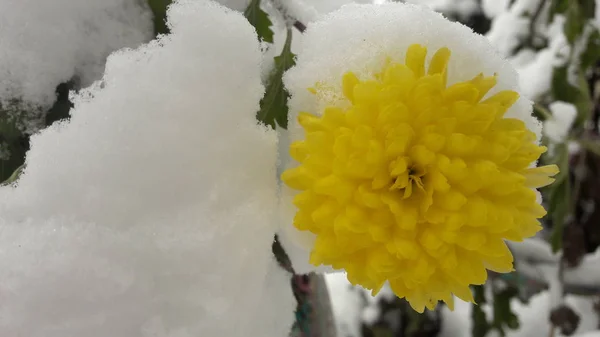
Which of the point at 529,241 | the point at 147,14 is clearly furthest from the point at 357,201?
the point at 529,241

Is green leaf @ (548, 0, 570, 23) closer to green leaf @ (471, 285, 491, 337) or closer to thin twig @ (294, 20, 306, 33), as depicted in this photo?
green leaf @ (471, 285, 491, 337)

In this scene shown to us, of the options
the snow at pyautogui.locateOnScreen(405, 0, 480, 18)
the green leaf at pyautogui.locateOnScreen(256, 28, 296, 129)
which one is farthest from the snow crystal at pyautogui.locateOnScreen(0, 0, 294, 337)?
the snow at pyautogui.locateOnScreen(405, 0, 480, 18)

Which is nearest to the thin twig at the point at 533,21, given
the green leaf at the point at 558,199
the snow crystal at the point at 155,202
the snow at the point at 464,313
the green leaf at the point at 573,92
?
the green leaf at the point at 573,92

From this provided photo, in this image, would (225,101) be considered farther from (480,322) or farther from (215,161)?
(480,322)

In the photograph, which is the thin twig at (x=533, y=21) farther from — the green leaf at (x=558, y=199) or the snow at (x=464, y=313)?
the snow at (x=464, y=313)

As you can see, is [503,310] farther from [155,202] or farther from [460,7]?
[460,7]

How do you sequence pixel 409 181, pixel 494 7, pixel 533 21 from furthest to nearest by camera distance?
pixel 494 7
pixel 533 21
pixel 409 181

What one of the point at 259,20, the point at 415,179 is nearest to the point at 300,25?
the point at 259,20
